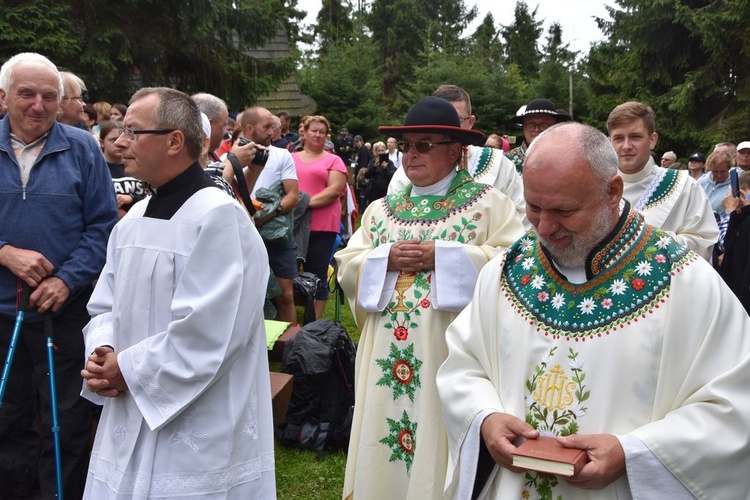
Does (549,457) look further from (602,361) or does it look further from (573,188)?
(573,188)

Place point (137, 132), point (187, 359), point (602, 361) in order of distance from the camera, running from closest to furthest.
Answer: point (602, 361), point (187, 359), point (137, 132)

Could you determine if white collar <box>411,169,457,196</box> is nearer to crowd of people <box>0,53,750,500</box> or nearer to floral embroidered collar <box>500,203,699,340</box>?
crowd of people <box>0,53,750,500</box>

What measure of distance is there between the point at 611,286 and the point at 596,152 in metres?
0.41

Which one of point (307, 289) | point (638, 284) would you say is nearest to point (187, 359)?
point (638, 284)

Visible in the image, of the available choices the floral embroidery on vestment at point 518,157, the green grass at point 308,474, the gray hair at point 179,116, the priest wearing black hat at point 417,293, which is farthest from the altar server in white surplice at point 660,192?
the gray hair at point 179,116

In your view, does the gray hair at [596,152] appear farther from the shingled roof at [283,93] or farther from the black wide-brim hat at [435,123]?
the shingled roof at [283,93]

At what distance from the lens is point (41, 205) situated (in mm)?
3893

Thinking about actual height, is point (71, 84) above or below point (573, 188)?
above

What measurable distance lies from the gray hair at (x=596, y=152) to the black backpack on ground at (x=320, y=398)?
3.35 metres

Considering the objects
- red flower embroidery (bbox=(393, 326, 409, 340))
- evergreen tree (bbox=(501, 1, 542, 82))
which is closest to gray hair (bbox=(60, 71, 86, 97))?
red flower embroidery (bbox=(393, 326, 409, 340))

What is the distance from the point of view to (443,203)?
3783mm

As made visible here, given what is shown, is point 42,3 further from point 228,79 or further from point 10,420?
point 10,420

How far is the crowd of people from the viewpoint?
2.16 meters

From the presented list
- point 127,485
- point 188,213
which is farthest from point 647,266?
point 127,485
